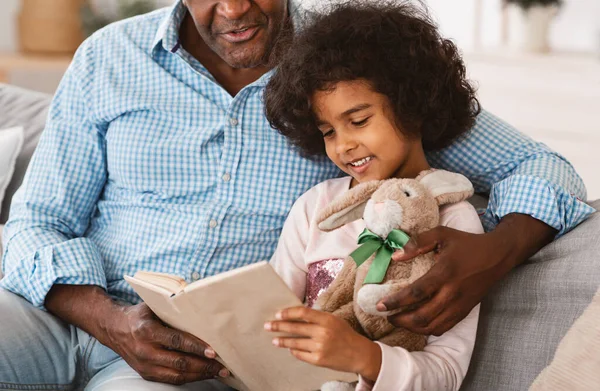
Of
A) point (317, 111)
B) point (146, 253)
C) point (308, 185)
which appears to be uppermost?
point (317, 111)

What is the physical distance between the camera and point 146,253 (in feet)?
5.82

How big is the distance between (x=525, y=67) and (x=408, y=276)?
243 cm

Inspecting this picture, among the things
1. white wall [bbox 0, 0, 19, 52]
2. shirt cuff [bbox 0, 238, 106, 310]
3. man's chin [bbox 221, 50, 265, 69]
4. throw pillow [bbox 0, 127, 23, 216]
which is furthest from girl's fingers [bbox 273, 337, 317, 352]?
white wall [bbox 0, 0, 19, 52]

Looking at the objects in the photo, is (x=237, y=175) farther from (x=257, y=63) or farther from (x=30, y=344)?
(x=30, y=344)

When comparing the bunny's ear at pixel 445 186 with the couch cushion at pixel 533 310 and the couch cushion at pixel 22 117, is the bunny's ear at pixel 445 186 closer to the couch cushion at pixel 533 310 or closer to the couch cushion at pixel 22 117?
the couch cushion at pixel 533 310

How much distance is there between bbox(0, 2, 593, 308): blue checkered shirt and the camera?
171 cm

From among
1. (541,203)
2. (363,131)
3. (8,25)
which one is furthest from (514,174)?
(8,25)

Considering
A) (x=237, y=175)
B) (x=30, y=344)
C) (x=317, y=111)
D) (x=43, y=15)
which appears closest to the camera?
(x=317, y=111)

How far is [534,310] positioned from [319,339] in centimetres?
48

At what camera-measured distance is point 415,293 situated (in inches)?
50.9

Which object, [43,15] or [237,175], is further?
[43,15]

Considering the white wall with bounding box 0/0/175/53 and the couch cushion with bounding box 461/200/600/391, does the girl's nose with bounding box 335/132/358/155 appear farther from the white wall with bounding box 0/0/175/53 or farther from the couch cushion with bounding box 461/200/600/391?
the white wall with bounding box 0/0/175/53

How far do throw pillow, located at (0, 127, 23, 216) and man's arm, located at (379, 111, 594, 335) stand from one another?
1.11 metres

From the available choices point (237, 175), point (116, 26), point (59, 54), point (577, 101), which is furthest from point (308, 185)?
point (59, 54)
